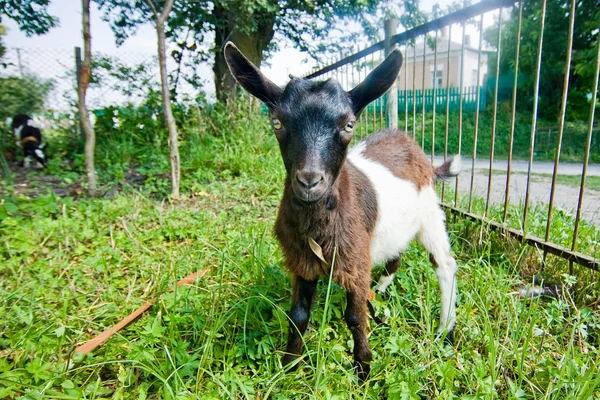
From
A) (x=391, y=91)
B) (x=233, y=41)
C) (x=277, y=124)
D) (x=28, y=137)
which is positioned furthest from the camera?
(x=233, y=41)

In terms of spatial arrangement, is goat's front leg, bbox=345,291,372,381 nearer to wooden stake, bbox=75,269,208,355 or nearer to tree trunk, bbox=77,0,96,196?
wooden stake, bbox=75,269,208,355

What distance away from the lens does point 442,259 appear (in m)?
2.29

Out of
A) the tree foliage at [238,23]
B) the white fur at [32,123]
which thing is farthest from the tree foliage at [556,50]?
the white fur at [32,123]

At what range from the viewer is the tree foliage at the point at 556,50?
44.6ft

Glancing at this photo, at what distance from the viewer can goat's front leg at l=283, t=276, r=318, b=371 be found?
178 cm

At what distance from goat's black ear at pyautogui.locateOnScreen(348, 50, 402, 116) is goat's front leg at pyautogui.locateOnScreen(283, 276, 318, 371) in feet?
3.11

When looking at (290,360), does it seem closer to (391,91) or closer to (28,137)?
(391,91)

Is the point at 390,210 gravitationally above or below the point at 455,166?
below

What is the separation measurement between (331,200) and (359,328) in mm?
675

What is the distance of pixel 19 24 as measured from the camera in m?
5.55

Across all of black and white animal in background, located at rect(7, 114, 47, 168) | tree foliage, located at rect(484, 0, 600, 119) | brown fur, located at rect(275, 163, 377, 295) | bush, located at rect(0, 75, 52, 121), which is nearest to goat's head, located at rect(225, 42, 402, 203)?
brown fur, located at rect(275, 163, 377, 295)

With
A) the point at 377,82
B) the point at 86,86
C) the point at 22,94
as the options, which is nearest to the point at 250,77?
the point at 377,82

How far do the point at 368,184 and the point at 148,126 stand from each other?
18.5 feet

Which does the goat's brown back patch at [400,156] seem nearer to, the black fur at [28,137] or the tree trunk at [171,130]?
the tree trunk at [171,130]
